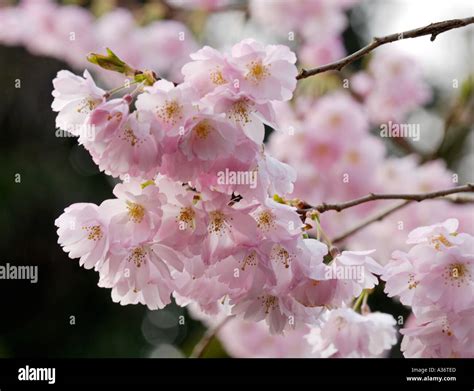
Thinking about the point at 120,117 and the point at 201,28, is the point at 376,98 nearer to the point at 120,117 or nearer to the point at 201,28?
the point at 201,28

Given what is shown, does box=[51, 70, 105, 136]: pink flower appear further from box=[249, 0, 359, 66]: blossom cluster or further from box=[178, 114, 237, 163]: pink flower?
box=[249, 0, 359, 66]: blossom cluster

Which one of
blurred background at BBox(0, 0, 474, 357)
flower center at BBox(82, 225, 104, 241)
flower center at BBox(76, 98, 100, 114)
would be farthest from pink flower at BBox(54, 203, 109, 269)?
blurred background at BBox(0, 0, 474, 357)

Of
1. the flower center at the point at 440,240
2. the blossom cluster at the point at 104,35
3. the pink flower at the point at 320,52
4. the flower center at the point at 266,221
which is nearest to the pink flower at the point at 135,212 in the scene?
the flower center at the point at 266,221

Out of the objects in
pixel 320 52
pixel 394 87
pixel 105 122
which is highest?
pixel 320 52

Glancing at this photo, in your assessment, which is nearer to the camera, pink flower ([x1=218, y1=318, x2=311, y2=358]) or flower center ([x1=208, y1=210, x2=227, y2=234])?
flower center ([x1=208, y1=210, x2=227, y2=234])

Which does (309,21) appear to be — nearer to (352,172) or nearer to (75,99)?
(352,172)

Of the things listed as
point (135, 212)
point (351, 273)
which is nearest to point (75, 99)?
point (135, 212)

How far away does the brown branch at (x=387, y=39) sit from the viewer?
2.40ft

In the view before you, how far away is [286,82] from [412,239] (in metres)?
0.24

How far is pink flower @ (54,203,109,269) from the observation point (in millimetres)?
757

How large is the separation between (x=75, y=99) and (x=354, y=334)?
486mm

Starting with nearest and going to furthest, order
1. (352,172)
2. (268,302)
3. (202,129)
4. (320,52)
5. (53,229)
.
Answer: (202,129)
(268,302)
(352,172)
(320,52)
(53,229)

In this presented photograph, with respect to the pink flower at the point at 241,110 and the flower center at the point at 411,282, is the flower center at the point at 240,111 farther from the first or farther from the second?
Result: the flower center at the point at 411,282

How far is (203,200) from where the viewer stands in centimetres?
72
